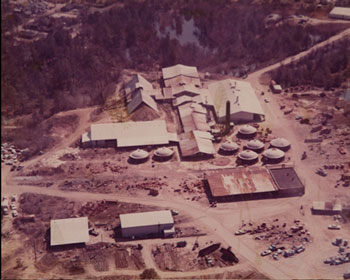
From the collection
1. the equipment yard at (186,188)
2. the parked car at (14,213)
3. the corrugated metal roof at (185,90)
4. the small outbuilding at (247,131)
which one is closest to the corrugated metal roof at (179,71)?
the equipment yard at (186,188)

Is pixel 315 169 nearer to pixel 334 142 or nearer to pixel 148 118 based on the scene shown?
pixel 334 142

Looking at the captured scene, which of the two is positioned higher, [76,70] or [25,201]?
[76,70]

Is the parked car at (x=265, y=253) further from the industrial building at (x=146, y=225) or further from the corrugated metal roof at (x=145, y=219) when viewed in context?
the corrugated metal roof at (x=145, y=219)

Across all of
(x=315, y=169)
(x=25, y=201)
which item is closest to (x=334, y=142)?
(x=315, y=169)

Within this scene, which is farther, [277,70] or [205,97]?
[277,70]

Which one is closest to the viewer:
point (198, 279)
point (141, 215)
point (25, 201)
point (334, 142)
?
point (198, 279)

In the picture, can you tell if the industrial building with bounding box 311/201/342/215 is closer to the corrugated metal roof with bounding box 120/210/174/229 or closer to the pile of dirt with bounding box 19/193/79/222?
the corrugated metal roof with bounding box 120/210/174/229

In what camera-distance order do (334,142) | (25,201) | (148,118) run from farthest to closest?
(148,118) → (334,142) → (25,201)
